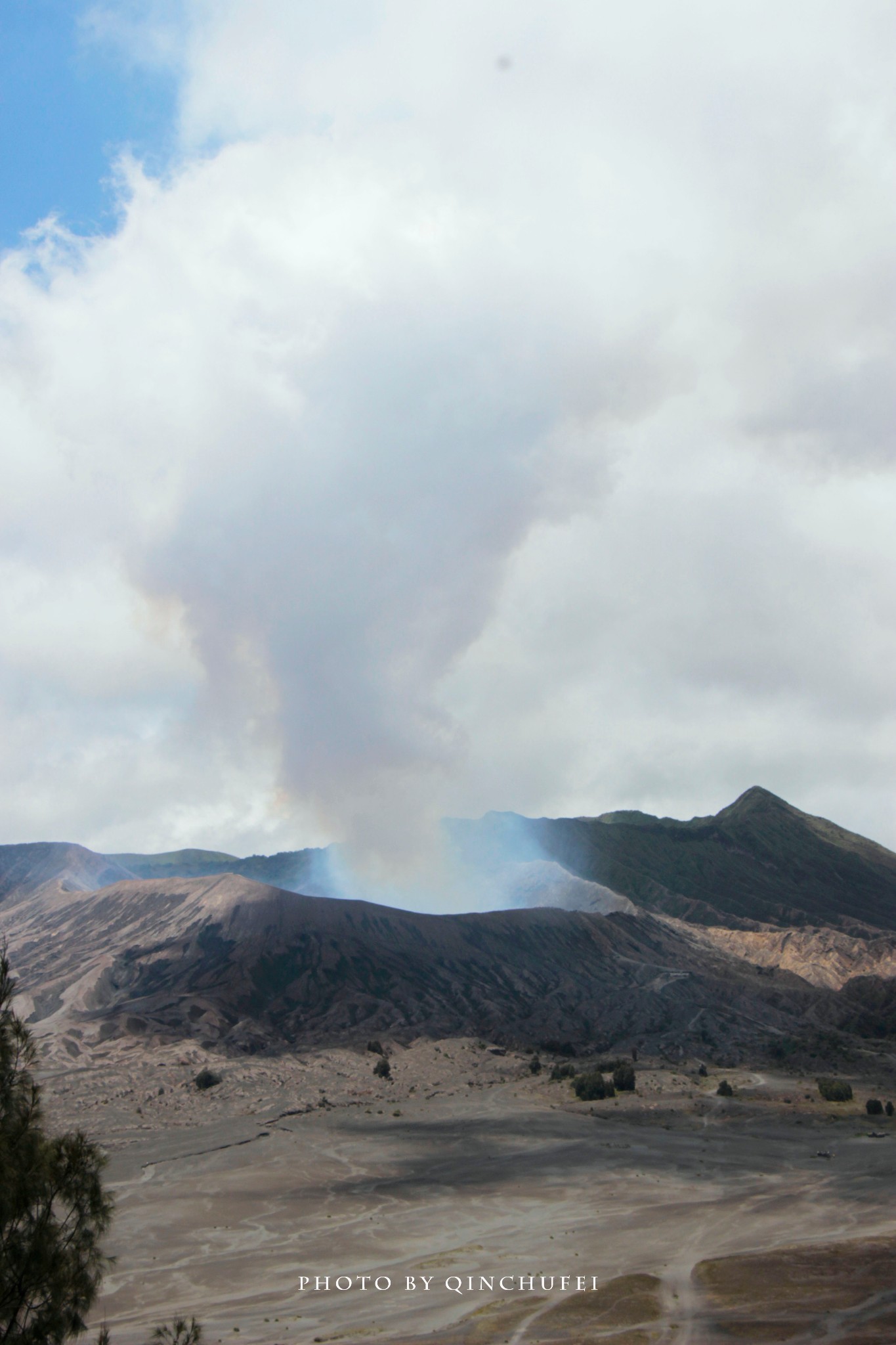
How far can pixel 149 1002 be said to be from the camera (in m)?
109

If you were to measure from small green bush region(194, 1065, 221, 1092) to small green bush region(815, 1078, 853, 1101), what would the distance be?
5608 cm

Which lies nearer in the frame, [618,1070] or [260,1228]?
[260,1228]

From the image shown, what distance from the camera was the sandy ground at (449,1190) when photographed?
33406 millimetres

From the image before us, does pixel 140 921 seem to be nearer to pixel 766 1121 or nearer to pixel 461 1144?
pixel 461 1144

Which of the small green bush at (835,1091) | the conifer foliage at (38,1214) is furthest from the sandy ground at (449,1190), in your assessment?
the conifer foliage at (38,1214)

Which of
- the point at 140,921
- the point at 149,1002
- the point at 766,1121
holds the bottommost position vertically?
the point at 766,1121

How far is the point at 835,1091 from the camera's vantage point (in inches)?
3253

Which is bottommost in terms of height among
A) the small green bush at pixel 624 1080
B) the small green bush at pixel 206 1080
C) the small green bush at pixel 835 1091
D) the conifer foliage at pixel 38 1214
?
the small green bush at pixel 835 1091

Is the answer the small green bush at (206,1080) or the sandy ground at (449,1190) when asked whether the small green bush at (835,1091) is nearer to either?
the sandy ground at (449,1190)

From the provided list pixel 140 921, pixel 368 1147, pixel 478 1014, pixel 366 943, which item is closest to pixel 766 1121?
pixel 368 1147

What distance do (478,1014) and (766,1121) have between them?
49146 mm

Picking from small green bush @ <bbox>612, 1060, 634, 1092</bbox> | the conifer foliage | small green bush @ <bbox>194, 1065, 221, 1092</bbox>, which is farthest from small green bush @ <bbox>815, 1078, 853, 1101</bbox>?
the conifer foliage

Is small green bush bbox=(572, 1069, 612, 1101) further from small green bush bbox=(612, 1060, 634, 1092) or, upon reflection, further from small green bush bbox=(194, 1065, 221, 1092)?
small green bush bbox=(194, 1065, 221, 1092)

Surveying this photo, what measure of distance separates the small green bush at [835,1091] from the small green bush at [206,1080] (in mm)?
56078
